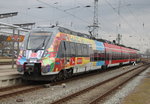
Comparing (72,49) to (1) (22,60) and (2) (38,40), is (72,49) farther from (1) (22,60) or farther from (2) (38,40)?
(1) (22,60)

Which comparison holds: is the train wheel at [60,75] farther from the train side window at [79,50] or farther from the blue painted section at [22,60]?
the train side window at [79,50]

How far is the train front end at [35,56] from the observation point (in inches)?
526

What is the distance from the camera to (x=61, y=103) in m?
9.31

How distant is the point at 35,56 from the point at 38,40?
120 centimetres

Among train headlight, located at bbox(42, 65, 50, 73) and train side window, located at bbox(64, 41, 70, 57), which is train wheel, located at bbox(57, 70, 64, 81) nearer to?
train side window, located at bbox(64, 41, 70, 57)

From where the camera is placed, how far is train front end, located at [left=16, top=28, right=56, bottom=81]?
1336 cm

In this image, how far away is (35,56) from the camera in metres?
13.6

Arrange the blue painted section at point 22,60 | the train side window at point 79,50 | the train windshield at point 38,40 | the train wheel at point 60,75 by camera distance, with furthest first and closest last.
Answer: the train side window at point 79,50 → the train wheel at point 60,75 → the train windshield at point 38,40 → the blue painted section at point 22,60

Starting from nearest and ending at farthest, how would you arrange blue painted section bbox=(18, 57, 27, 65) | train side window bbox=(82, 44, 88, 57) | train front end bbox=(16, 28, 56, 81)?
train front end bbox=(16, 28, 56, 81) < blue painted section bbox=(18, 57, 27, 65) < train side window bbox=(82, 44, 88, 57)

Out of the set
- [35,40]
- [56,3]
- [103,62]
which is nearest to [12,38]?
[35,40]

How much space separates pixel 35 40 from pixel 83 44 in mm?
5719

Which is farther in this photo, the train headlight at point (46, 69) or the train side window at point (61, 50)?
the train side window at point (61, 50)

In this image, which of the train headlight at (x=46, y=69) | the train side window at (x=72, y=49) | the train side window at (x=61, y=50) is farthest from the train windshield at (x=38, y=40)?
the train side window at (x=72, y=49)

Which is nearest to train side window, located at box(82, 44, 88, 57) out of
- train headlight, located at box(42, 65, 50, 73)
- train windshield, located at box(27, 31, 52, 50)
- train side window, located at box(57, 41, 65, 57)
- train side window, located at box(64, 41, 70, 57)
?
train side window, located at box(64, 41, 70, 57)
